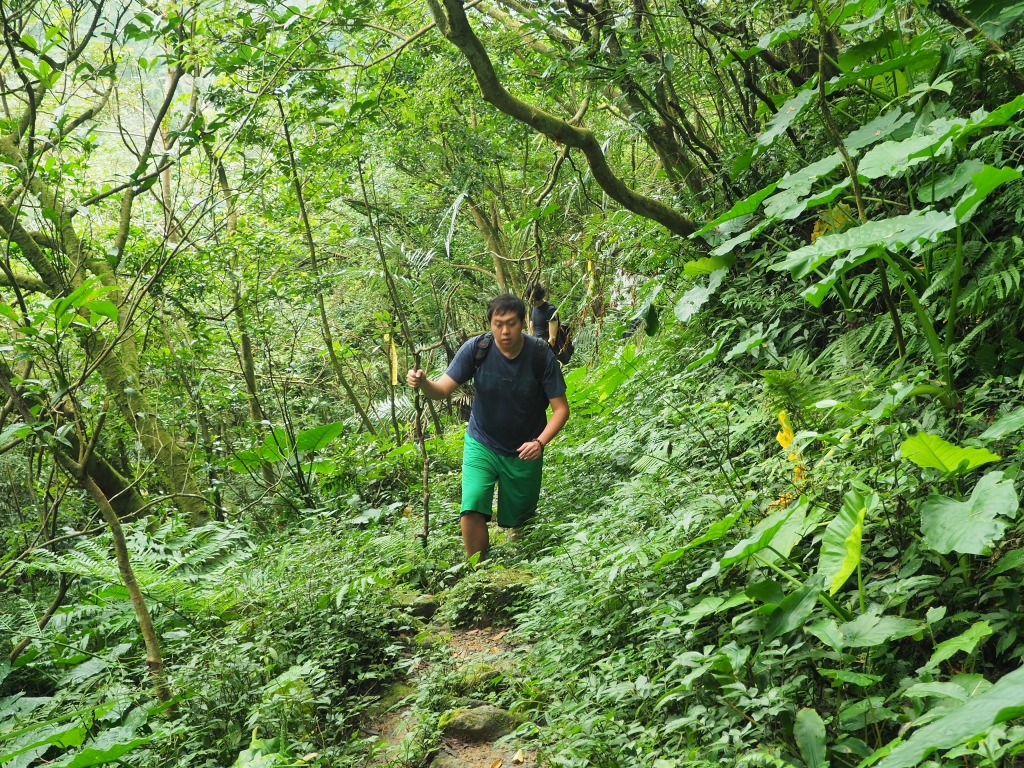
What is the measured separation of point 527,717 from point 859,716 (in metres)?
1.44

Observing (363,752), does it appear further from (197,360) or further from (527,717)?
(197,360)

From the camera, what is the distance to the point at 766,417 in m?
3.82

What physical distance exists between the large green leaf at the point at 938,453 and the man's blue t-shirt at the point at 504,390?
297 cm

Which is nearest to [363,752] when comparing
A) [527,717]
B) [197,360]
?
[527,717]

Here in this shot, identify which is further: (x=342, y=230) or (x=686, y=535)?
(x=342, y=230)

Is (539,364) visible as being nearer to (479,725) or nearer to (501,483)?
(501,483)

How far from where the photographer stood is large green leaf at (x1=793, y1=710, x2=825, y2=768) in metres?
2.03

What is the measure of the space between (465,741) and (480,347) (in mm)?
2684

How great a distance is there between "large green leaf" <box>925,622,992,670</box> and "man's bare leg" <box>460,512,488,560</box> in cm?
320

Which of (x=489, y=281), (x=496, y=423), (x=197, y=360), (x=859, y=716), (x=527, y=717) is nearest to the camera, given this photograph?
(x=859, y=716)

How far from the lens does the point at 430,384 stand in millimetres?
5012

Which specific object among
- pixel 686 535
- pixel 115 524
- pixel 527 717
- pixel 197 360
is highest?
pixel 197 360

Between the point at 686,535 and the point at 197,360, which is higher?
the point at 197,360

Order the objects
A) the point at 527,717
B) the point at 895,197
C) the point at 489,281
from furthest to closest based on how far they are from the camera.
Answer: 1. the point at 489,281
2. the point at 895,197
3. the point at 527,717
